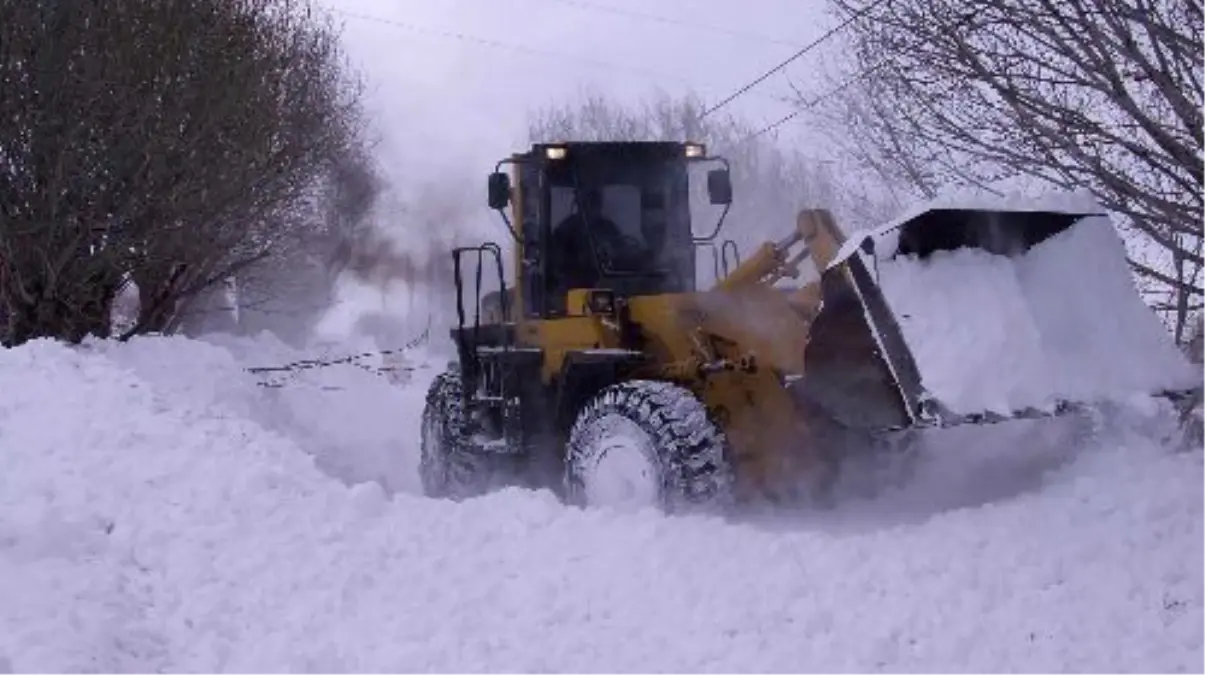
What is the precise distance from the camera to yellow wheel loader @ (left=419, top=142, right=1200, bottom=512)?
21.6 feet

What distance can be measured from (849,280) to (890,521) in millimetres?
1331

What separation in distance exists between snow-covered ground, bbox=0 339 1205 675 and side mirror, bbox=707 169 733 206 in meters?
2.29

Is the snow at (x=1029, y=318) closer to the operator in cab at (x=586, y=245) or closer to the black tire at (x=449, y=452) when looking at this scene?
the operator in cab at (x=586, y=245)

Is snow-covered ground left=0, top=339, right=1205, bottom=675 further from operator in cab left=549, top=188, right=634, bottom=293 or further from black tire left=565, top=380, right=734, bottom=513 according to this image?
operator in cab left=549, top=188, right=634, bottom=293

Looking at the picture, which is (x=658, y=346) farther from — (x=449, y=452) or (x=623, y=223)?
(x=449, y=452)

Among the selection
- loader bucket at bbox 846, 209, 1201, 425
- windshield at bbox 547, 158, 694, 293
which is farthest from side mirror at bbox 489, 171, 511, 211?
loader bucket at bbox 846, 209, 1201, 425

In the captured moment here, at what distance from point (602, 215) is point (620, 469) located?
2.27m

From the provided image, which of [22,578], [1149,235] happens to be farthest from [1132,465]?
[22,578]

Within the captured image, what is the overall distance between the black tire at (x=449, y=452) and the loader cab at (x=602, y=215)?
1.27 metres

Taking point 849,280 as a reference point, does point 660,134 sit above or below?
above

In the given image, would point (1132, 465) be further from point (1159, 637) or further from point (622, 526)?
point (622, 526)

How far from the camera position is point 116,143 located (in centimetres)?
1415

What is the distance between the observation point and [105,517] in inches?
264

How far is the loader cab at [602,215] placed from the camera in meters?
8.69
